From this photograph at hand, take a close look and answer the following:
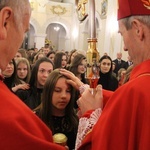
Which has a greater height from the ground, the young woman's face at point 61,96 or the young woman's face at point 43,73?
the young woman's face at point 43,73

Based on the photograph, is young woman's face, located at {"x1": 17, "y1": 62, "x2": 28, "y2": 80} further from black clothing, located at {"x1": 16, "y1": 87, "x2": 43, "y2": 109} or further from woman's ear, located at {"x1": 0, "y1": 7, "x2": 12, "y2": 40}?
woman's ear, located at {"x1": 0, "y1": 7, "x2": 12, "y2": 40}

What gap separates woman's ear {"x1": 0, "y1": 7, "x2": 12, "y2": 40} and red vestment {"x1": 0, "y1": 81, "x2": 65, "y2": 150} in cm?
16

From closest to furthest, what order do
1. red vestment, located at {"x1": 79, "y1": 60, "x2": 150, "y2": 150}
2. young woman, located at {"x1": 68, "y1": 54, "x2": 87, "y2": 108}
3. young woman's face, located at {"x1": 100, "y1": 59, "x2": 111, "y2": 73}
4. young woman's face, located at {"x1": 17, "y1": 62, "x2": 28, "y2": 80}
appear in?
red vestment, located at {"x1": 79, "y1": 60, "x2": 150, "y2": 150}
young woman's face, located at {"x1": 17, "y1": 62, "x2": 28, "y2": 80}
young woman, located at {"x1": 68, "y1": 54, "x2": 87, "y2": 108}
young woman's face, located at {"x1": 100, "y1": 59, "x2": 111, "y2": 73}

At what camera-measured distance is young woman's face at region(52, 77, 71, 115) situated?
2.41m

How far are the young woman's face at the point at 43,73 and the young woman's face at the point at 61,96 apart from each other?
0.87 metres

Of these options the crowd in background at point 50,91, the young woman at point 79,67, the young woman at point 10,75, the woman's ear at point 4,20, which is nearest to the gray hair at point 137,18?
the crowd in background at point 50,91

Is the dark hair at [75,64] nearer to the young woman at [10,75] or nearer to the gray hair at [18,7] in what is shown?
the young woman at [10,75]

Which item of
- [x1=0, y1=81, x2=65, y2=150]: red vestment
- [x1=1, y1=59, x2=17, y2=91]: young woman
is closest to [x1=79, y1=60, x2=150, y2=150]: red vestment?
[x1=0, y1=81, x2=65, y2=150]: red vestment

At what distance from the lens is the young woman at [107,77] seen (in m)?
4.90

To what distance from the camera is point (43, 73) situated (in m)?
3.38

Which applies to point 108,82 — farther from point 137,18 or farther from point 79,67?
point 137,18

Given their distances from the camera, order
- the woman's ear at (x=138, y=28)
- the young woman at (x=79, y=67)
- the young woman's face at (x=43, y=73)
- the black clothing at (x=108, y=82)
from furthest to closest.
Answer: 1. the black clothing at (x=108, y=82)
2. the young woman at (x=79, y=67)
3. the young woman's face at (x=43, y=73)
4. the woman's ear at (x=138, y=28)

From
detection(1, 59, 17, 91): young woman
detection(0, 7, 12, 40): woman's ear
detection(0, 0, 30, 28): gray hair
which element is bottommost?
detection(1, 59, 17, 91): young woman

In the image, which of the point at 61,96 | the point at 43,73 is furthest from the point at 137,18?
the point at 43,73
